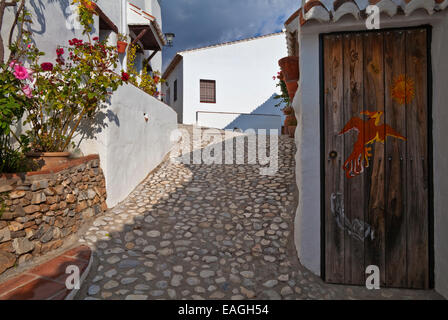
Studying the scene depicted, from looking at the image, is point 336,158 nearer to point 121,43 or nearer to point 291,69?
point 291,69

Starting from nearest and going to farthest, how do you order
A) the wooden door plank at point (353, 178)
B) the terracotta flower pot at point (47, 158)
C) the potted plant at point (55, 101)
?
the wooden door plank at point (353, 178) → the terracotta flower pot at point (47, 158) → the potted plant at point (55, 101)

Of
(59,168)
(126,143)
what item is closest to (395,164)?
(59,168)

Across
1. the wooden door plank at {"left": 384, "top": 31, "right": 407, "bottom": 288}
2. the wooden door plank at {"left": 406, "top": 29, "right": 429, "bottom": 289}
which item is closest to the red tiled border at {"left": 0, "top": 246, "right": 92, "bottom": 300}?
the wooden door plank at {"left": 384, "top": 31, "right": 407, "bottom": 288}

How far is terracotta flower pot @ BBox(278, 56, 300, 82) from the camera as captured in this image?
4.88 metres

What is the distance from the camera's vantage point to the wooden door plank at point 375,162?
9.28 ft

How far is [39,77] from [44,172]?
4.75 ft

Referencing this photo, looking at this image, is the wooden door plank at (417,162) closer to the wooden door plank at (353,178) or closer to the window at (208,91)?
the wooden door plank at (353,178)

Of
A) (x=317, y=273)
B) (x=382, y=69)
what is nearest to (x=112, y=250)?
(x=317, y=273)

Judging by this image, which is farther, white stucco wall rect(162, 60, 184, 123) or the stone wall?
white stucco wall rect(162, 60, 184, 123)

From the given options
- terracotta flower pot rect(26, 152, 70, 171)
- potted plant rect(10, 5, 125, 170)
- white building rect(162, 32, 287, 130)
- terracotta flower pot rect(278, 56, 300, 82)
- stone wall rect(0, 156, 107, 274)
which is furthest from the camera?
white building rect(162, 32, 287, 130)

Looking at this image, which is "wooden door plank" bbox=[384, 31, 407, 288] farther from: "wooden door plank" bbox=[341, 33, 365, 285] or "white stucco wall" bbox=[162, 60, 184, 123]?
"white stucco wall" bbox=[162, 60, 184, 123]

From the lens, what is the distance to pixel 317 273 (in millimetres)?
2980

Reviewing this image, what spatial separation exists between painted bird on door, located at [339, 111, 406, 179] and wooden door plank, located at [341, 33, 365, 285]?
0.14ft

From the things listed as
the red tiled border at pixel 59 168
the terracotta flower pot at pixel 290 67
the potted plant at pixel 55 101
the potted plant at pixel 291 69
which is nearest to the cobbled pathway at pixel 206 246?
the red tiled border at pixel 59 168
